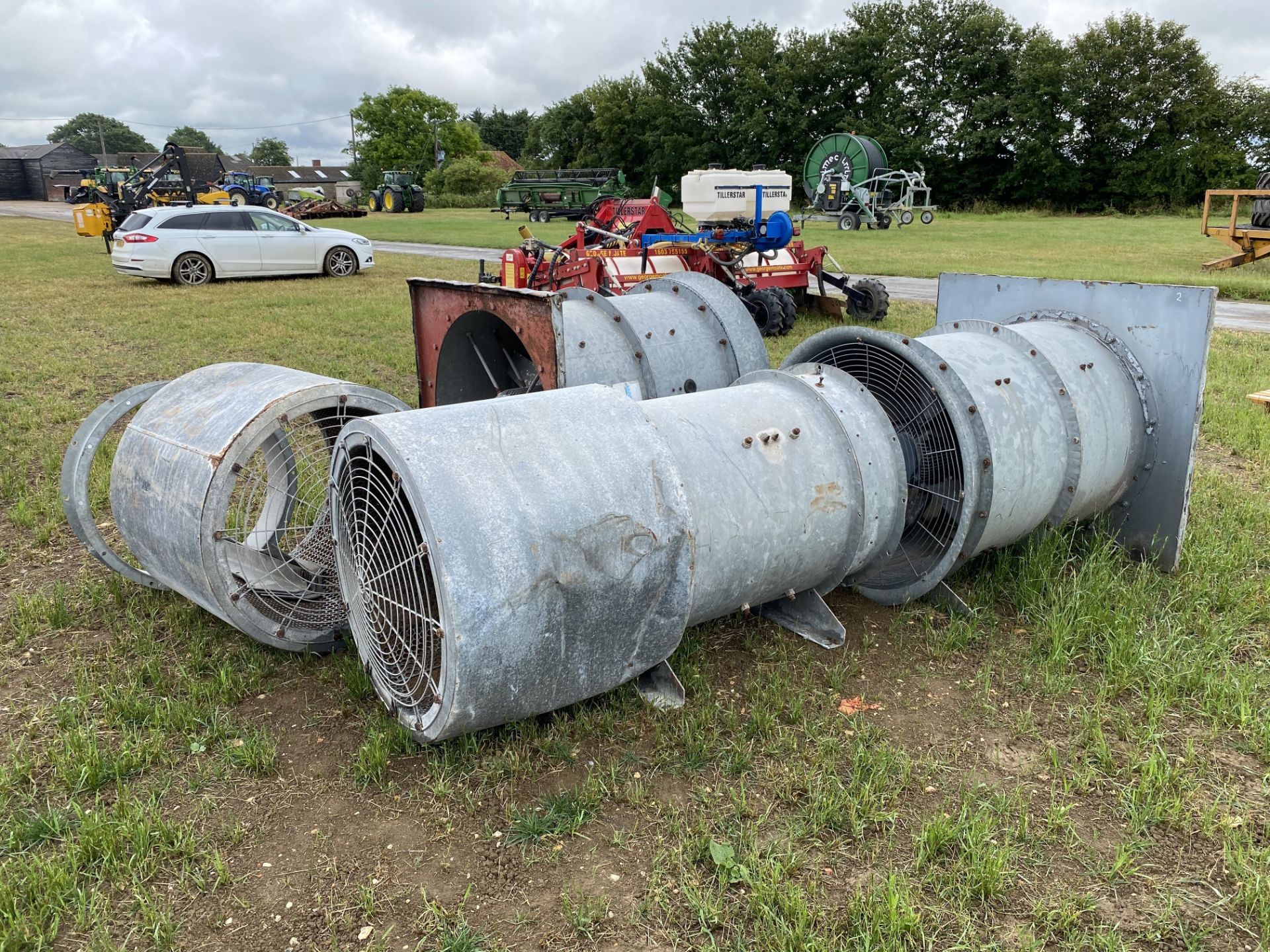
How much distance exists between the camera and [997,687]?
3.28 metres

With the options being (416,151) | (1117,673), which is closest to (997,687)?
(1117,673)

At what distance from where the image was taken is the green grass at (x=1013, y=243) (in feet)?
51.3

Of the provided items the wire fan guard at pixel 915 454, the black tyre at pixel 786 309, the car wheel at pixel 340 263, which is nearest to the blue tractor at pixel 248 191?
the car wheel at pixel 340 263

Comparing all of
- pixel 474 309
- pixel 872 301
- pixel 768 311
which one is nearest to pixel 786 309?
pixel 768 311

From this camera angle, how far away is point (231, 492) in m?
3.10

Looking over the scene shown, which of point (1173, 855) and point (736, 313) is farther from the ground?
point (736, 313)

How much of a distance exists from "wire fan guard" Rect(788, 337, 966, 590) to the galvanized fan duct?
2.04 metres

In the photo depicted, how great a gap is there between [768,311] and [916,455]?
5.67m

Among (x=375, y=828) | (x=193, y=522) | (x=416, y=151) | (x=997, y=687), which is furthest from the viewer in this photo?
(x=416, y=151)

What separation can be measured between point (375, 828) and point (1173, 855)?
2.23 meters

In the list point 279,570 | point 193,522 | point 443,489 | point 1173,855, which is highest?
point 443,489

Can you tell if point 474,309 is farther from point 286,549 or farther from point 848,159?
point 848,159

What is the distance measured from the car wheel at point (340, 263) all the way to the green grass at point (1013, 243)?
231 inches

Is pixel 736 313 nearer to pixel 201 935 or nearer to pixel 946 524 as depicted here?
pixel 946 524
